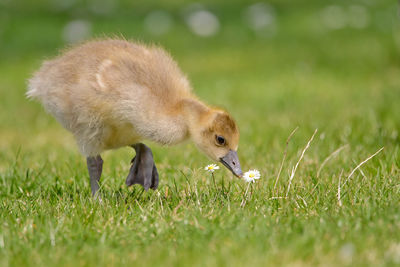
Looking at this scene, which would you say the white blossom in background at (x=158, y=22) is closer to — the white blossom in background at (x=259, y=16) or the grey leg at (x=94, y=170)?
the white blossom in background at (x=259, y=16)

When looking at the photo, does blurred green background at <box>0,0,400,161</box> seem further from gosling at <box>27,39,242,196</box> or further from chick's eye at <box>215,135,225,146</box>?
chick's eye at <box>215,135,225,146</box>

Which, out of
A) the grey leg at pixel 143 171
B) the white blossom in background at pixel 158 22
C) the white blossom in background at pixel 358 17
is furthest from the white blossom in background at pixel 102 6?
the grey leg at pixel 143 171

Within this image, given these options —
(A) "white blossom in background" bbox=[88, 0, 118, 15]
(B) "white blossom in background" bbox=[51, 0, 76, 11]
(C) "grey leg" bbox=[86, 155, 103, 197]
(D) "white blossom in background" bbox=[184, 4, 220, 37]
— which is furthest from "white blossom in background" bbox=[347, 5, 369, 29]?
(C) "grey leg" bbox=[86, 155, 103, 197]

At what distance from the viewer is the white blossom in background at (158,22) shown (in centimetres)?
1210

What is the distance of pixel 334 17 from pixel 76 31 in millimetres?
5041

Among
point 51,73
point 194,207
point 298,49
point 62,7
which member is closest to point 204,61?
point 298,49

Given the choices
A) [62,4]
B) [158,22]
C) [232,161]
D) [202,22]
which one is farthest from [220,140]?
[62,4]

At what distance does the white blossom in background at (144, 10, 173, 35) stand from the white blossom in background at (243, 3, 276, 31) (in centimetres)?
163

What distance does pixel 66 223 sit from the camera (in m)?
3.20

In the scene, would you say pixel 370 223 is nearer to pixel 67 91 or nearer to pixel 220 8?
pixel 67 91

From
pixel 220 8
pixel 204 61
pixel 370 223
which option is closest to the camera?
pixel 370 223

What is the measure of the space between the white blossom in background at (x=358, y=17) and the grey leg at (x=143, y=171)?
8.18 metres

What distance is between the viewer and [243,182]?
4.21 meters

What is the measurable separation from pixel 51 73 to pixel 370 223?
2374 mm
